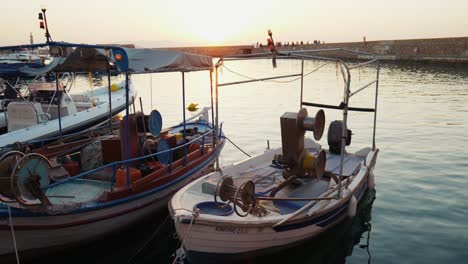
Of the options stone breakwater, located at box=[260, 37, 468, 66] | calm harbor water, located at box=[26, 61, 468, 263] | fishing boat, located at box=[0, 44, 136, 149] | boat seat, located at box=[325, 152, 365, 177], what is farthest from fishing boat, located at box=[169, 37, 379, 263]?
stone breakwater, located at box=[260, 37, 468, 66]

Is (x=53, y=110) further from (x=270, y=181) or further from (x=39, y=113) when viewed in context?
(x=270, y=181)

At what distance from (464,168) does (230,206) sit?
9217 mm

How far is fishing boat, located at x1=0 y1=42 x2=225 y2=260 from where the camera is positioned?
640cm

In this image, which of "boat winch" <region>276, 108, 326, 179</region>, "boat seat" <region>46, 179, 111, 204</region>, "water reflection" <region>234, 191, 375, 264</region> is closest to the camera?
"water reflection" <region>234, 191, 375, 264</region>

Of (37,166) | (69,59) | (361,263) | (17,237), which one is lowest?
(361,263)

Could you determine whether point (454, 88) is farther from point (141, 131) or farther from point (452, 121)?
point (141, 131)

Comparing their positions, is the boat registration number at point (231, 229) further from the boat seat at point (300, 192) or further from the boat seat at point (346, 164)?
the boat seat at point (346, 164)

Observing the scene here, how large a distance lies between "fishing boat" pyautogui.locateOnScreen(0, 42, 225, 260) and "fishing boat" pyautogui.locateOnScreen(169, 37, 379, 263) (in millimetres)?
1250

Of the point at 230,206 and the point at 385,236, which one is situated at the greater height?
the point at 230,206

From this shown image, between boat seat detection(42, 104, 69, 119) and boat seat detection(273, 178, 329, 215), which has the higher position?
boat seat detection(42, 104, 69, 119)

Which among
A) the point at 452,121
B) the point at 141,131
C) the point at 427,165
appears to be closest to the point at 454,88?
the point at 452,121

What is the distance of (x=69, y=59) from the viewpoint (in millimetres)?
8789

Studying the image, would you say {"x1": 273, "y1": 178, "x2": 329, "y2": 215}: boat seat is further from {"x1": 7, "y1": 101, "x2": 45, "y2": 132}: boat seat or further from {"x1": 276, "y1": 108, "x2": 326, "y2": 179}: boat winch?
{"x1": 7, "y1": 101, "x2": 45, "y2": 132}: boat seat

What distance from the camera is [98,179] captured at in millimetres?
8898
